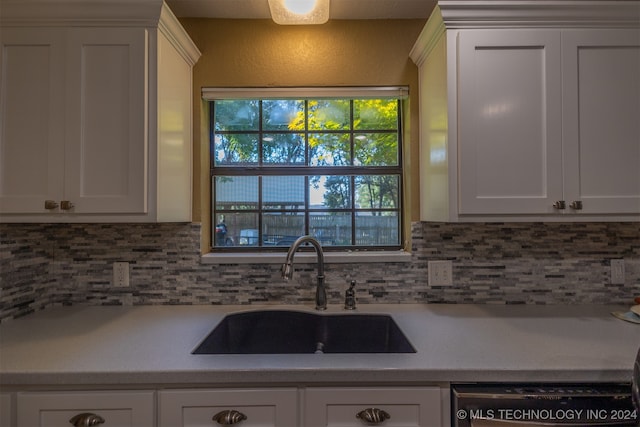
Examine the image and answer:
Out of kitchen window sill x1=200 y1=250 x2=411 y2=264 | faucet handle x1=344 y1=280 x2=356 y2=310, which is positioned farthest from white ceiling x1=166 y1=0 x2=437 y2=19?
faucet handle x1=344 y1=280 x2=356 y2=310

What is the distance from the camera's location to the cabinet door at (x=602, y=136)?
1.27 metres

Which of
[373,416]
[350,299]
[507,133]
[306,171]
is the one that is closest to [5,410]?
[373,416]

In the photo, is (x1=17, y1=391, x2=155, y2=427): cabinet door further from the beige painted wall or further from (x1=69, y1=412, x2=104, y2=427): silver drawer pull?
the beige painted wall

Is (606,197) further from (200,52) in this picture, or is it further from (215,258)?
(200,52)

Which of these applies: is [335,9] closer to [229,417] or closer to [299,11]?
[299,11]

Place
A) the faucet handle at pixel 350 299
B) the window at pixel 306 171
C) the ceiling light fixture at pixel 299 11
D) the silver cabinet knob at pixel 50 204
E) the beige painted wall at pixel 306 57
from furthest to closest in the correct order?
the window at pixel 306 171
the beige painted wall at pixel 306 57
the faucet handle at pixel 350 299
the ceiling light fixture at pixel 299 11
the silver cabinet knob at pixel 50 204

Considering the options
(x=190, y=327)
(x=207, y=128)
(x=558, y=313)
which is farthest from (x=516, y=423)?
(x=207, y=128)

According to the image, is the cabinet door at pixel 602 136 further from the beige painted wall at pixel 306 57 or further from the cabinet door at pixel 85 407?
the cabinet door at pixel 85 407

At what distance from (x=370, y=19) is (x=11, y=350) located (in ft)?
6.66

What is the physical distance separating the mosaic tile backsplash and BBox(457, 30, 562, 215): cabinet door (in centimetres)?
36

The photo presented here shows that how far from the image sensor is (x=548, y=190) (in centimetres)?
127

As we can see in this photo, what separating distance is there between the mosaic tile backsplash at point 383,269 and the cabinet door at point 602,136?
0.34 metres

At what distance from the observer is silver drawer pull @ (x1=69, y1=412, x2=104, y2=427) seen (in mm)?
943

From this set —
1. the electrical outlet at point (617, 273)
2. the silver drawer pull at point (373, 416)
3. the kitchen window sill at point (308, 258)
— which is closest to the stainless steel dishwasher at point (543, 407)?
the silver drawer pull at point (373, 416)
